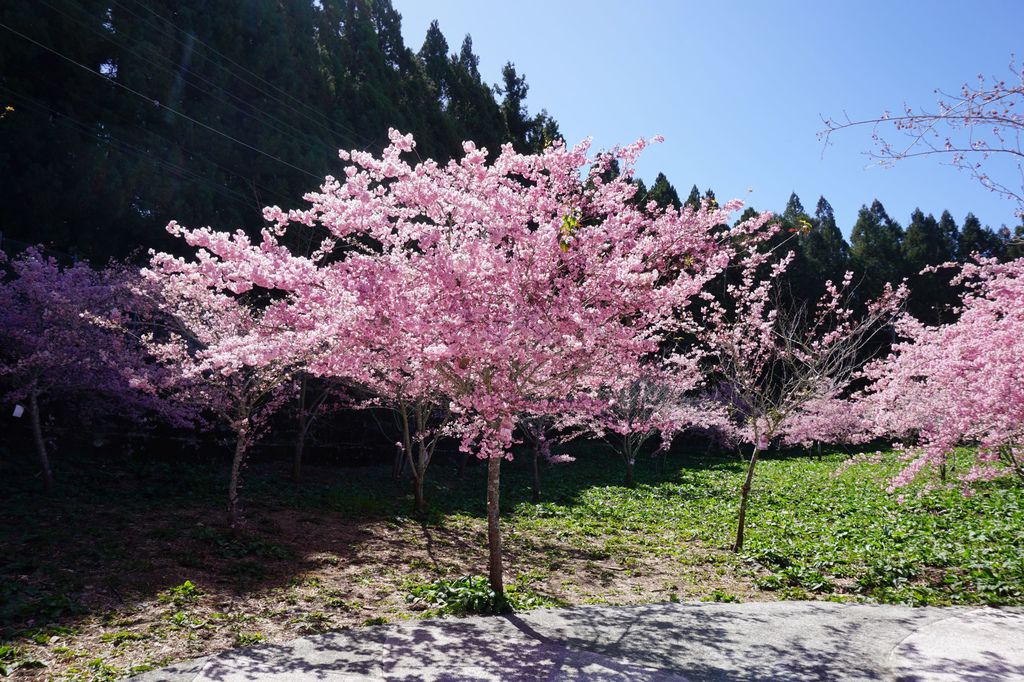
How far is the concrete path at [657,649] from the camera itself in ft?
15.5

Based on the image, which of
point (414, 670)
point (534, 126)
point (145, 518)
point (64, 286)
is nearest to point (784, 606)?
point (414, 670)

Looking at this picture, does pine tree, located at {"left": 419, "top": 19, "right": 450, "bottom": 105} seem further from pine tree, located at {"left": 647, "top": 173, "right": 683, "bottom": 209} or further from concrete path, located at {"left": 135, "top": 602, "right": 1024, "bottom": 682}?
concrete path, located at {"left": 135, "top": 602, "right": 1024, "bottom": 682}

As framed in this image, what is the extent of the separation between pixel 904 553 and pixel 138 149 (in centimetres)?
2124

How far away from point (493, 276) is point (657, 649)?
12.5ft

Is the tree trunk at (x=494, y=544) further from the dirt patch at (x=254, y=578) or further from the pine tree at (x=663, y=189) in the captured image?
the pine tree at (x=663, y=189)

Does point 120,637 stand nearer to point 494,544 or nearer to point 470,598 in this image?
point 470,598

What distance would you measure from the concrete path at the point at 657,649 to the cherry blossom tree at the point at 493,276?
139 centimetres

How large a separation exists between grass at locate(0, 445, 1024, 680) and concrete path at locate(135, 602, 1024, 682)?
621 mm

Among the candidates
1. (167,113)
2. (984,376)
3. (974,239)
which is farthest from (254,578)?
(974,239)

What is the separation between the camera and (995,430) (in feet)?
25.3

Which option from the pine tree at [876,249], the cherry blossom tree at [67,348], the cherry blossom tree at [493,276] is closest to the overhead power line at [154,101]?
the cherry blossom tree at [67,348]

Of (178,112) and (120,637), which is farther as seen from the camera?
(178,112)

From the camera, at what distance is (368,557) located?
8969mm

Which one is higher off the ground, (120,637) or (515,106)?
(515,106)
